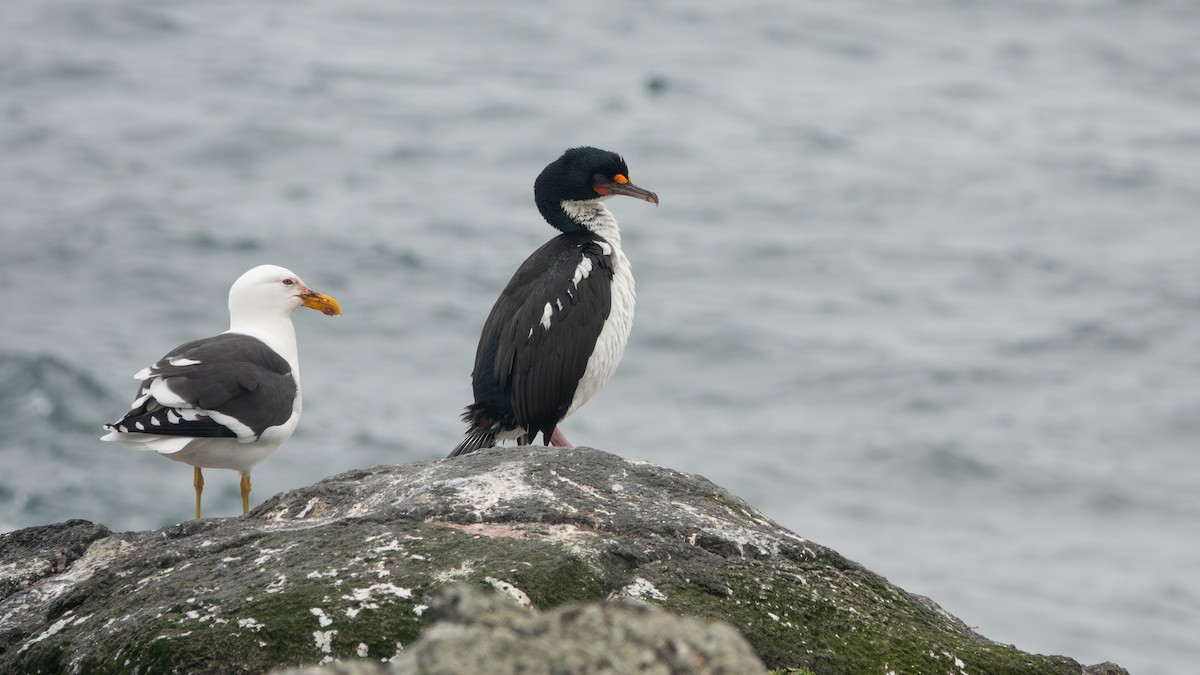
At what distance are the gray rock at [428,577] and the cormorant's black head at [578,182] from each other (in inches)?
141

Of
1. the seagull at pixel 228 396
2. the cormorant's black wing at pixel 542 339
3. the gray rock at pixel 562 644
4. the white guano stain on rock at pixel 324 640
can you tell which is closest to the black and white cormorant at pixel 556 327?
the cormorant's black wing at pixel 542 339

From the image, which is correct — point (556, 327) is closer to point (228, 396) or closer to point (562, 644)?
point (228, 396)

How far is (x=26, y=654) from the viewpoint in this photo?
4.95 m

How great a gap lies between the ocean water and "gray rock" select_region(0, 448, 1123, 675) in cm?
1111

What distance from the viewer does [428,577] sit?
4.90m

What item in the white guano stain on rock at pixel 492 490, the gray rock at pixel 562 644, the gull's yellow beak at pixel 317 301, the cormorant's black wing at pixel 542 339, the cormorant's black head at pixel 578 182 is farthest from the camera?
the cormorant's black head at pixel 578 182

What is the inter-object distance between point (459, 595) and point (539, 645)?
0.20 meters

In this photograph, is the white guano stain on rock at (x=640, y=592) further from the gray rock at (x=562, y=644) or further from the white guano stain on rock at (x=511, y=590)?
the gray rock at (x=562, y=644)

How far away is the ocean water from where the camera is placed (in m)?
18.1

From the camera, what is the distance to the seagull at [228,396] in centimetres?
738

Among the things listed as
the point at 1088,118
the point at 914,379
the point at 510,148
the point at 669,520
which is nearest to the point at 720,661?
the point at 669,520

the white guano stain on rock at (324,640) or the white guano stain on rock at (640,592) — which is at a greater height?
the white guano stain on rock at (640,592)

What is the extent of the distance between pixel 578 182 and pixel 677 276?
47.4 feet

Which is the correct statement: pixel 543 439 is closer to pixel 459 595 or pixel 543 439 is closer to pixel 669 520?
pixel 669 520
